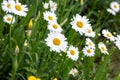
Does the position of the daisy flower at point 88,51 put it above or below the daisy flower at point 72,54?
above

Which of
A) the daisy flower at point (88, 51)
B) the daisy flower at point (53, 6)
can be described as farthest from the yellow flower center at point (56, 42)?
the daisy flower at point (53, 6)

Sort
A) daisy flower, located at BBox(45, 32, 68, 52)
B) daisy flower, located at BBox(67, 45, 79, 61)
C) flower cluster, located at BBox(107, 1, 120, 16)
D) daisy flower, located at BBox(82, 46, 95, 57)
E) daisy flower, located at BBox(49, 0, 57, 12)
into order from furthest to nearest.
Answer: flower cluster, located at BBox(107, 1, 120, 16) → daisy flower, located at BBox(49, 0, 57, 12) → daisy flower, located at BBox(82, 46, 95, 57) → daisy flower, located at BBox(67, 45, 79, 61) → daisy flower, located at BBox(45, 32, 68, 52)

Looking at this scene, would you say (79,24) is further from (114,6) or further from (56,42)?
(114,6)

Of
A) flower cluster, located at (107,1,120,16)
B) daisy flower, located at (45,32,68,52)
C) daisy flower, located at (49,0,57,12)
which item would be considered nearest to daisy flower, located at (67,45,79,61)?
daisy flower, located at (45,32,68,52)

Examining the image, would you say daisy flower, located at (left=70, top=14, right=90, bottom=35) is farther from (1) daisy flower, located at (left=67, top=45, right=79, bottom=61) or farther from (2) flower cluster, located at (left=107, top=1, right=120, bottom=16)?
(2) flower cluster, located at (left=107, top=1, right=120, bottom=16)

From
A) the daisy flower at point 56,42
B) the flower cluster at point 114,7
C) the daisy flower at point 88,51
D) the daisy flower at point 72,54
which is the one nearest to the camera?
the daisy flower at point 56,42

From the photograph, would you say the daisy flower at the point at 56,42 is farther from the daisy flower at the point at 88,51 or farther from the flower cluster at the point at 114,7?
the flower cluster at the point at 114,7

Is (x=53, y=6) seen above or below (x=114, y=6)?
below

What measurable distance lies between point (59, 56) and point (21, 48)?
30 cm

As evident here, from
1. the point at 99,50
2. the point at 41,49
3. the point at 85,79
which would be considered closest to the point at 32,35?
the point at 41,49

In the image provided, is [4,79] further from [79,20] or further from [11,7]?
[79,20]

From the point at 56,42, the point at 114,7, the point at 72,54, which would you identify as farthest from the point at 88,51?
the point at 114,7

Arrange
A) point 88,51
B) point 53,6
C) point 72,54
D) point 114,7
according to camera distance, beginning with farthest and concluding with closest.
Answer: point 114,7 → point 53,6 → point 88,51 → point 72,54

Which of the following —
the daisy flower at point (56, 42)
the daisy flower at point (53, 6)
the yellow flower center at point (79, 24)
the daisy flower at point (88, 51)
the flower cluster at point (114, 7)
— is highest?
the flower cluster at point (114, 7)
